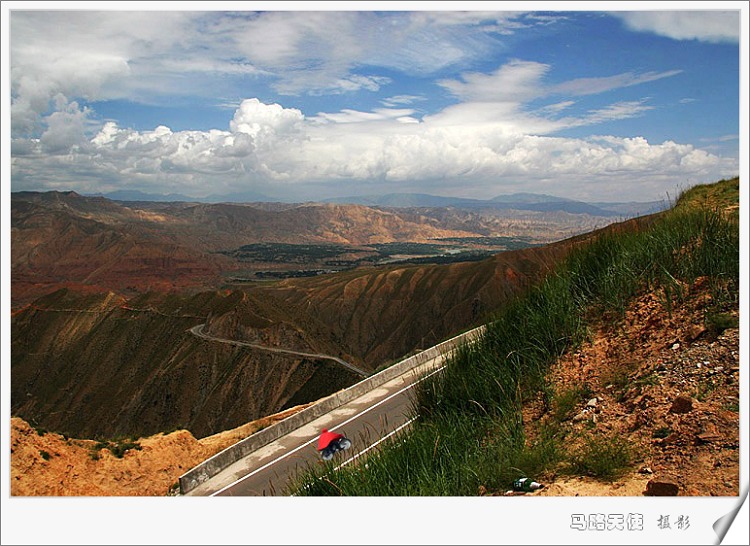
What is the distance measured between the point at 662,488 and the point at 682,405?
1.04m

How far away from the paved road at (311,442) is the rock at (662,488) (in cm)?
326

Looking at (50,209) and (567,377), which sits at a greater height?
(50,209)

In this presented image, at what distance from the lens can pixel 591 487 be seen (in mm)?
5242

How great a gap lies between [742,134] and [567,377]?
12.0ft

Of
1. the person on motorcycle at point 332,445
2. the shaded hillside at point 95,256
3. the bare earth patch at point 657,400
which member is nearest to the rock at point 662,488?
the bare earth patch at point 657,400

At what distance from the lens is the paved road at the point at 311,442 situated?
30.5 feet

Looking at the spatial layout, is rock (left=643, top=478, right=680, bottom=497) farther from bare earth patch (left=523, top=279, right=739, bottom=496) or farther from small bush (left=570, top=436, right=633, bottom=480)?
small bush (left=570, top=436, right=633, bottom=480)

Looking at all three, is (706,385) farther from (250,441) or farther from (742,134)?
(250,441)

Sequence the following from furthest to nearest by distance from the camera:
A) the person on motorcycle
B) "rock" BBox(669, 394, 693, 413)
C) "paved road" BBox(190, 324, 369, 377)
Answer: "paved road" BBox(190, 324, 369, 377)
the person on motorcycle
"rock" BBox(669, 394, 693, 413)

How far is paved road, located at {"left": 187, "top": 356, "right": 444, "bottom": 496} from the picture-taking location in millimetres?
9305

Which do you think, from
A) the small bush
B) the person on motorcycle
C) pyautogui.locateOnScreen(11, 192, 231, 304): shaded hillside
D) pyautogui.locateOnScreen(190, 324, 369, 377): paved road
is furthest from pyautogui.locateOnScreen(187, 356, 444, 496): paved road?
pyautogui.locateOnScreen(11, 192, 231, 304): shaded hillside

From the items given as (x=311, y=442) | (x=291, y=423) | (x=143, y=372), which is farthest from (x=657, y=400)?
(x=143, y=372)

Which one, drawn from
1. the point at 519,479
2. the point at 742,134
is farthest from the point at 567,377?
the point at 742,134

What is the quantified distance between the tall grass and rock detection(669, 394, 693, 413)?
75 centimetres
